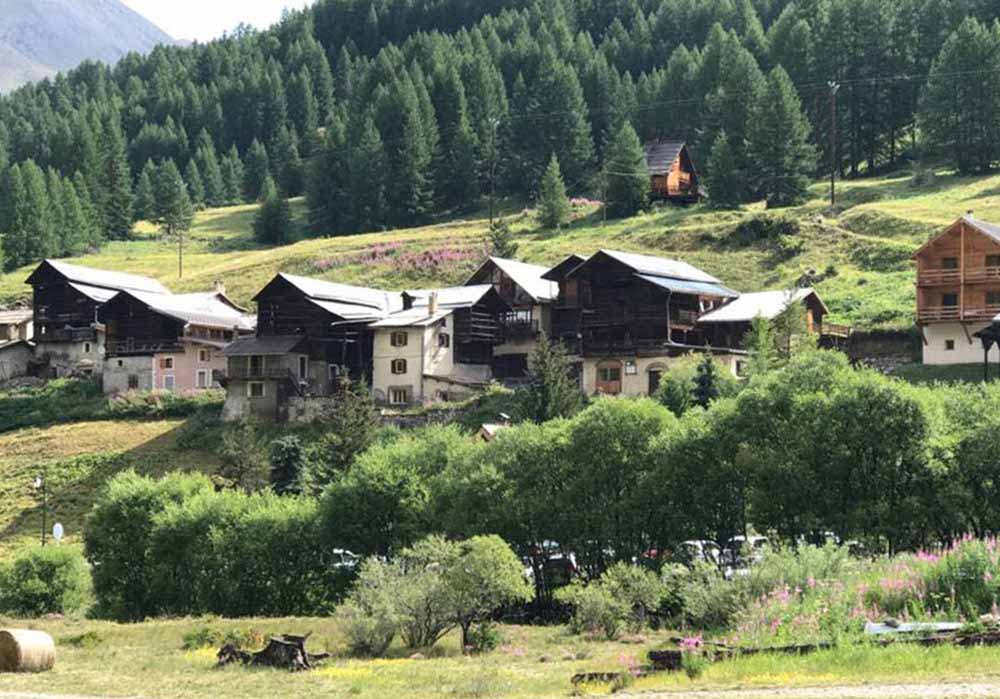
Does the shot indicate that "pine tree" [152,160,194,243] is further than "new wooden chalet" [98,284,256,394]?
Yes

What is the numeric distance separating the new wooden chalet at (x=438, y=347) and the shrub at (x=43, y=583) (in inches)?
1221

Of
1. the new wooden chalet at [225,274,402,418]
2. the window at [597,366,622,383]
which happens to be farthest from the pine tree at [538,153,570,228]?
the window at [597,366,622,383]

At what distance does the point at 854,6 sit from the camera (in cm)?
14288

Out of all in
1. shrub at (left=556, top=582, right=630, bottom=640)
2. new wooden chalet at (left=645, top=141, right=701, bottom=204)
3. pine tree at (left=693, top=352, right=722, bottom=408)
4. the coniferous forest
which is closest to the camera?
shrub at (left=556, top=582, right=630, bottom=640)

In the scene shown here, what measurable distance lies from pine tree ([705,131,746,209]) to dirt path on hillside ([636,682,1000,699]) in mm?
97417

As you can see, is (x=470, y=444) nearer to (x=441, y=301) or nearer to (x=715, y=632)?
(x=715, y=632)

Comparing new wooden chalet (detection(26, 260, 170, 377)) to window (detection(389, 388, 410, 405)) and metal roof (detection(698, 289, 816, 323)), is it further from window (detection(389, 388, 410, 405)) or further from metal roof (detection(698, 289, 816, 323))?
metal roof (detection(698, 289, 816, 323))

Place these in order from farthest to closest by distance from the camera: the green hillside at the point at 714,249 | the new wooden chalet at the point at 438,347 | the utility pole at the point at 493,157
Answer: the utility pole at the point at 493,157
the green hillside at the point at 714,249
the new wooden chalet at the point at 438,347

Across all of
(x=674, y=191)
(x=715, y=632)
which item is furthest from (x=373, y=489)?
(x=674, y=191)

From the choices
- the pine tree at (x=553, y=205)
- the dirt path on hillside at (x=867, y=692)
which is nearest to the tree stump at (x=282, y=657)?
the dirt path on hillside at (x=867, y=692)

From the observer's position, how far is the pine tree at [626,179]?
128 m

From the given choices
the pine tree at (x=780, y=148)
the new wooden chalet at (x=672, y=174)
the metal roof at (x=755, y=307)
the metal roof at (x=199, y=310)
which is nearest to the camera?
the metal roof at (x=755, y=307)

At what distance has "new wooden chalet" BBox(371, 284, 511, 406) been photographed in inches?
3410

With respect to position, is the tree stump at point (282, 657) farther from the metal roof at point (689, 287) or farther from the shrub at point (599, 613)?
the metal roof at point (689, 287)
